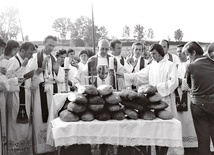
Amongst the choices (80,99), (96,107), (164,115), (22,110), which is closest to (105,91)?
(96,107)

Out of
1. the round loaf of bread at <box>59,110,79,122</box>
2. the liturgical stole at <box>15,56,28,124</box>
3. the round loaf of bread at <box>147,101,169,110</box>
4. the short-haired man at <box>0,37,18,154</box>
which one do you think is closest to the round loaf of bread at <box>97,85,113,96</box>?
the round loaf of bread at <box>59,110,79,122</box>

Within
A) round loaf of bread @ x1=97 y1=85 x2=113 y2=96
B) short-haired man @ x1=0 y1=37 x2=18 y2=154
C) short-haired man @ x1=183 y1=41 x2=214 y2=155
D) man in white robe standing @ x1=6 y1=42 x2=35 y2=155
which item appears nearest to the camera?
round loaf of bread @ x1=97 y1=85 x2=113 y2=96

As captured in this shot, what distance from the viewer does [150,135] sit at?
12.5 ft

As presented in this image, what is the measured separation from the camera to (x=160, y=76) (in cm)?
530

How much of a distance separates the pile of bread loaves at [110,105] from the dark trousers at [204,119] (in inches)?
25.4

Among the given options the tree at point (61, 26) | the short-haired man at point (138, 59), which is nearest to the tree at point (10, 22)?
the tree at point (61, 26)

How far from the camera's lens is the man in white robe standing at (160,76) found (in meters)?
5.06

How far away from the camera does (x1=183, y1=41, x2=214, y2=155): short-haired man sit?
424 cm

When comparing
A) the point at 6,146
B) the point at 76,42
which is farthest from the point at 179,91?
the point at 76,42

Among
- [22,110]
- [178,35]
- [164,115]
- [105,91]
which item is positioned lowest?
[22,110]

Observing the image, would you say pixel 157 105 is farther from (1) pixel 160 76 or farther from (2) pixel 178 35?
(2) pixel 178 35

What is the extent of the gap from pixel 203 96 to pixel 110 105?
140 centimetres

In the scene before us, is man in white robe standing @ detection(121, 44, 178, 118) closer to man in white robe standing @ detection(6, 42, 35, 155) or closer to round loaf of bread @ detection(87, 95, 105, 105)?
round loaf of bread @ detection(87, 95, 105, 105)

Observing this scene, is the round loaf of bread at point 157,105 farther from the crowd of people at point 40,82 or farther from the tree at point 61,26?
the tree at point 61,26
